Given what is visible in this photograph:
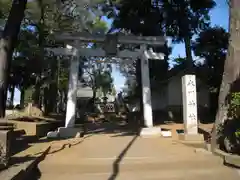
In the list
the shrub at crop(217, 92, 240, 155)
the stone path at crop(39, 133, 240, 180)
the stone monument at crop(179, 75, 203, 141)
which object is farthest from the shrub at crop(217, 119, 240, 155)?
the stone monument at crop(179, 75, 203, 141)

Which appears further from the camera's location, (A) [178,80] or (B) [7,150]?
(A) [178,80]

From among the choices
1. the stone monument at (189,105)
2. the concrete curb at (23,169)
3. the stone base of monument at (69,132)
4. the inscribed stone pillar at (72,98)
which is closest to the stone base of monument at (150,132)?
the stone monument at (189,105)

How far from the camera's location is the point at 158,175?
6.21 meters

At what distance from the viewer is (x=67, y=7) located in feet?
66.2

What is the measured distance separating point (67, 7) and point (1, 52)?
11740mm

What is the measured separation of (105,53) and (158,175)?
317 inches

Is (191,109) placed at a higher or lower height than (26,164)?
higher

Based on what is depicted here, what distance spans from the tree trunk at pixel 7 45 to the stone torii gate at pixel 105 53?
10.6 ft

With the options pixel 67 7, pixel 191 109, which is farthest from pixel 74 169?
pixel 67 7

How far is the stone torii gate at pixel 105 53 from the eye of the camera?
41.0ft

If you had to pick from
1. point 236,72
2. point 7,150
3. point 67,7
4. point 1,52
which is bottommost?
point 7,150

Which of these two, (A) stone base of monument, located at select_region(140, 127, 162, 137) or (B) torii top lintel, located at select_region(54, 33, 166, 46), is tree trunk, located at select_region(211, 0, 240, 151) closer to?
(A) stone base of monument, located at select_region(140, 127, 162, 137)

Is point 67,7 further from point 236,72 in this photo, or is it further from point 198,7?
point 236,72

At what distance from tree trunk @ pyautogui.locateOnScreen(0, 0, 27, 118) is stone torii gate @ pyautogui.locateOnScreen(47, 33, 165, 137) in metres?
3.24
